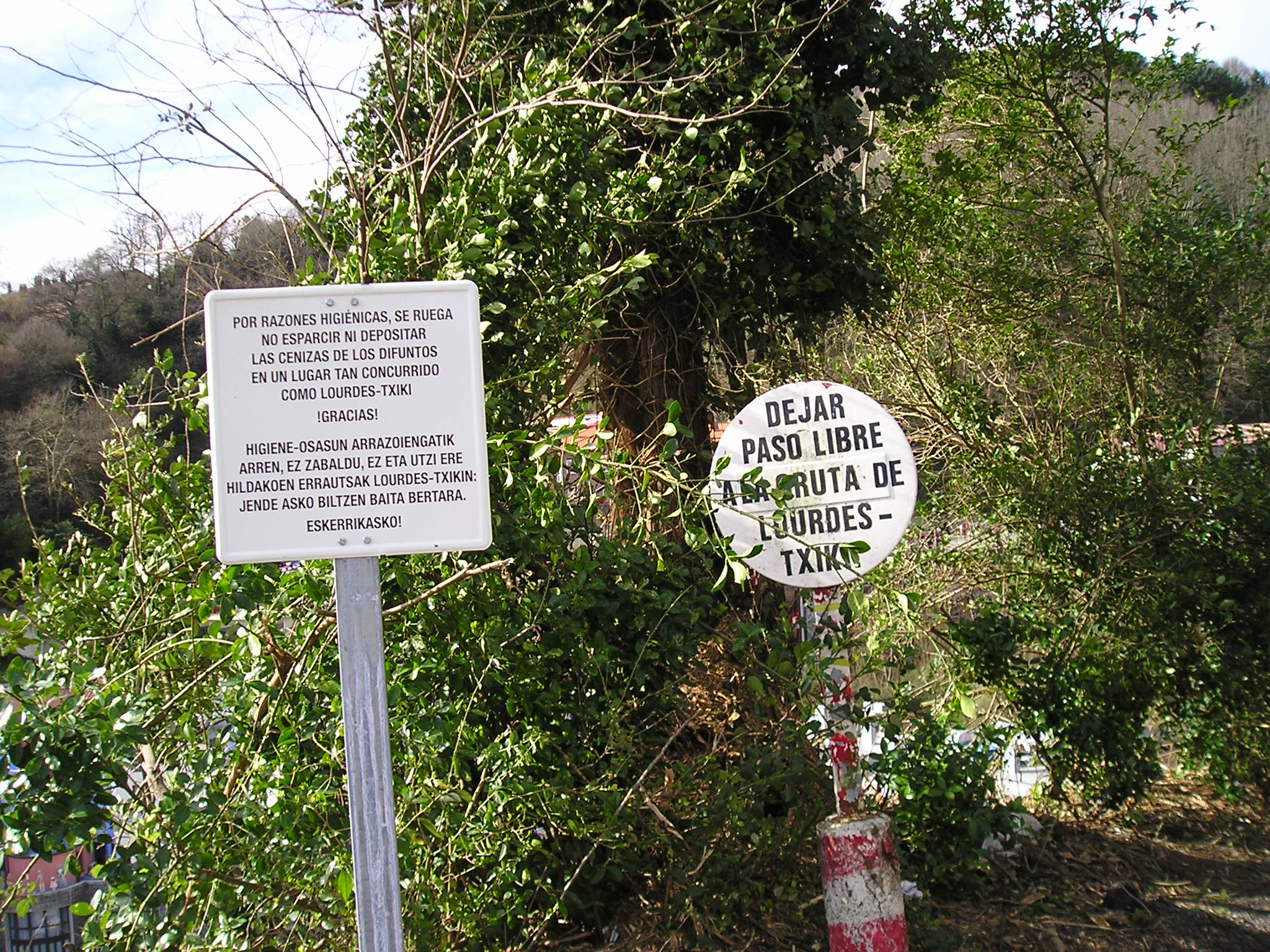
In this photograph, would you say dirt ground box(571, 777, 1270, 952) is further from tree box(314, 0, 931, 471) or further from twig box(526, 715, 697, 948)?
tree box(314, 0, 931, 471)

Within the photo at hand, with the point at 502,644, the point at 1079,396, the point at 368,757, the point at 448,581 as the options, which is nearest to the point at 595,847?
the point at 502,644

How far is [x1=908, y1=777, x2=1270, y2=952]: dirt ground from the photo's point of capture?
4703mm

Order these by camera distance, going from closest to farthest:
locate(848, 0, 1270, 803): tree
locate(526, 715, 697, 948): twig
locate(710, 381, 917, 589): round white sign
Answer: locate(526, 715, 697, 948): twig → locate(710, 381, 917, 589): round white sign → locate(848, 0, 1270, 803): tree

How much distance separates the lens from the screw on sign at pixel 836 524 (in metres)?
3.90

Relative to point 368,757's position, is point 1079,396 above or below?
above

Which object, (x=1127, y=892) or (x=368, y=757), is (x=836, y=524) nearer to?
(x=368, y=757)

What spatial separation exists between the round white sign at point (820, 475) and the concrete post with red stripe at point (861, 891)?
889mm

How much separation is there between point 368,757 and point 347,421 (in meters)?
0.71

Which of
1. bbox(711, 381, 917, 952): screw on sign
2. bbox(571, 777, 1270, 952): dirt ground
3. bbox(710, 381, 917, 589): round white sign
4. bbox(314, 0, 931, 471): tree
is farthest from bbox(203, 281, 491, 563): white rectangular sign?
bbox(571, 777, 1270, 952): dirt ground

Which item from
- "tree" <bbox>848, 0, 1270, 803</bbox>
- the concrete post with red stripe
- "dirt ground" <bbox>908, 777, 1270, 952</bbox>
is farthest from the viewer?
"tree" <bbox>848, 0, 1270, 803</bbox>

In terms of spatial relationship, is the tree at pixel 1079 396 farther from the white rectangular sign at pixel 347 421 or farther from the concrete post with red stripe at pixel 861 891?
the white rectangular sign at pixel 347 421

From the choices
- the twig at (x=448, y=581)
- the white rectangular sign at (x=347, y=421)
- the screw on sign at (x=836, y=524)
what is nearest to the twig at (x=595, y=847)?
the screw on sign at (x=836, y=524)

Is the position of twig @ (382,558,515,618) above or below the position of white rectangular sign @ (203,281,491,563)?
below

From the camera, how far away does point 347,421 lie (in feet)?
7.77
